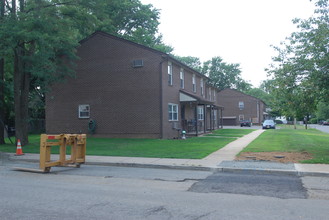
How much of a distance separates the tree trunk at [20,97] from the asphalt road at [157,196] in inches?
325

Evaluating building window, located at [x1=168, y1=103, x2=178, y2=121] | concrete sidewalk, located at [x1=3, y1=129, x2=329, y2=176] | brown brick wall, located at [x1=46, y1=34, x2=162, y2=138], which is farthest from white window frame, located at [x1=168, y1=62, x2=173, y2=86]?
concrete sidewalk, located at [x1=3, y1=129, x2=329, y2=176]

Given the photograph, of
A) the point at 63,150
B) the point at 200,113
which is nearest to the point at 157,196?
the point at 63,150

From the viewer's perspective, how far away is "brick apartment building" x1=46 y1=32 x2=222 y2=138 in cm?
2159

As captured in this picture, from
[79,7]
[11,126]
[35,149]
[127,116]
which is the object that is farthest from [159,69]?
[11,126]

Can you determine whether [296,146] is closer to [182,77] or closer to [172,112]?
[172,112]

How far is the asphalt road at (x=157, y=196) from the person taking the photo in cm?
565

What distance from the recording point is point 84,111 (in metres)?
23.6

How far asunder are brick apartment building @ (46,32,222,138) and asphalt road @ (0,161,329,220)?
11.5 m

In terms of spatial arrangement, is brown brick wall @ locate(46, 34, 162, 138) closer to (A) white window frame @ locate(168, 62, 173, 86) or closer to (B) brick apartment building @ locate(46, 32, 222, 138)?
(B) brick apartment building @ locate(46, 32, 222, 138)

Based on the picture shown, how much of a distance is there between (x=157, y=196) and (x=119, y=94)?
1595 centimetres

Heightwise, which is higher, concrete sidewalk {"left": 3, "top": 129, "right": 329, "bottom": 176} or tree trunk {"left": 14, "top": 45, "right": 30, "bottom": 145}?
tree trunk {"left": 14, "top": 45, "right": 30, "bottom": 145}

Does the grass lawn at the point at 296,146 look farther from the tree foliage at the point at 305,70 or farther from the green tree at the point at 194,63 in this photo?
the green tree at the point at 194,63

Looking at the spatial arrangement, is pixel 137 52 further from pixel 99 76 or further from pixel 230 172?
pixel 230 172

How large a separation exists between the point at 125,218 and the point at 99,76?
18557 mm
